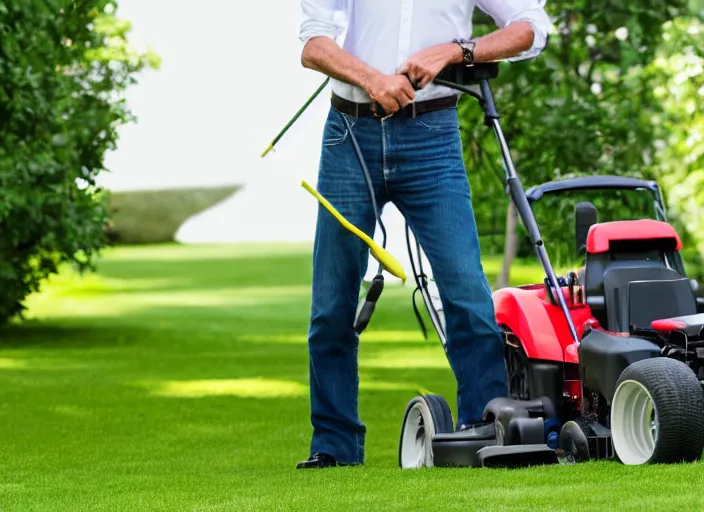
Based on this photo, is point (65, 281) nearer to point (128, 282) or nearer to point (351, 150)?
point (128, 282)

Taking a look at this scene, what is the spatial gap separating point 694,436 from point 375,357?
26.7 ft

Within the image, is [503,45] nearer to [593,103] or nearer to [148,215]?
[593,103]

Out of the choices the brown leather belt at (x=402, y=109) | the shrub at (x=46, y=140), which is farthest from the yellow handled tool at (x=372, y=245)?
the shrub at (x=46, y=140)

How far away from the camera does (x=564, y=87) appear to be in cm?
1368

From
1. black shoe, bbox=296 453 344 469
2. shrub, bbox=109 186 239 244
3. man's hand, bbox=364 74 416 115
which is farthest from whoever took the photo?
shrub, bbox=109 186 239 244

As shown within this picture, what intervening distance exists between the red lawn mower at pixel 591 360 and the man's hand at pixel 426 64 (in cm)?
10

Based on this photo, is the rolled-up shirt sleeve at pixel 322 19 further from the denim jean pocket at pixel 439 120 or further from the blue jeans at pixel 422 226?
the denim jean pocket at pixel 439 120

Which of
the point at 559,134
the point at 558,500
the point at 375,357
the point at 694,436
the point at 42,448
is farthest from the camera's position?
the point at 559,134

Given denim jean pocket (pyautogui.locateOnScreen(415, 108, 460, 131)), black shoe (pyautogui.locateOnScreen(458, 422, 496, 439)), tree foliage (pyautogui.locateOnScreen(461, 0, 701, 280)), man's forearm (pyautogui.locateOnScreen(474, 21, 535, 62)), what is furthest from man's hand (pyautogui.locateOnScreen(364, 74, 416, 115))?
tree foliage (pyautogui.locateOnScreen(461, 0, 701, 280))

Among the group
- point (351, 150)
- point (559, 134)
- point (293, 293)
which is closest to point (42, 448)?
point (351, 150)

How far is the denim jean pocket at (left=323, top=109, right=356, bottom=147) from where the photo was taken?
5211mm

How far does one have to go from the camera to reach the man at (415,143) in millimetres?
5113

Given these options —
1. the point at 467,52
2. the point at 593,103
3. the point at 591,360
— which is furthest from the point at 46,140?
the point at 591,360

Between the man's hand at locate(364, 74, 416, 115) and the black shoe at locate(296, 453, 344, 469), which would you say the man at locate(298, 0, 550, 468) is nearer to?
the man's hand at locate(364, 74, 416, 115)
